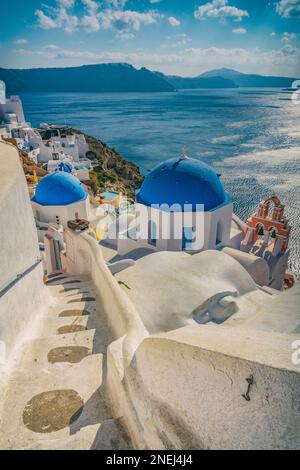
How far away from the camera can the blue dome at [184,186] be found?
12523 millimetres

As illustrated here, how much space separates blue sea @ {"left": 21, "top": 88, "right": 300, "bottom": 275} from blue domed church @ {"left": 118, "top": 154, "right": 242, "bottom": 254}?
17.3 m

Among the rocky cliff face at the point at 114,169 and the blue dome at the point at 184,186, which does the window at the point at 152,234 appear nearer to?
the blue dome at the point at 184,186

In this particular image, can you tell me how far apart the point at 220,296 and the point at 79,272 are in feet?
16.4

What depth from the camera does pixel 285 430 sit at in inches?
95.7

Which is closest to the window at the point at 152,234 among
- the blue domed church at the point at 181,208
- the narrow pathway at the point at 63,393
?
the blue domed church at the point at 181,208

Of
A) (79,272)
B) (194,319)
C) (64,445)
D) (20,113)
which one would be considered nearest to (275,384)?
(64,445)

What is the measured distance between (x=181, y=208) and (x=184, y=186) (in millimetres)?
867

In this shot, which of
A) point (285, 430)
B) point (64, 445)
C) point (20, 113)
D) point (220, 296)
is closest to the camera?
point (285, 430)

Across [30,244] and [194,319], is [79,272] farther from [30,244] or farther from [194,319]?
[194,319]

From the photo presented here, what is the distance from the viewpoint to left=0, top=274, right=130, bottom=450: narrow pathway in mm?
3693

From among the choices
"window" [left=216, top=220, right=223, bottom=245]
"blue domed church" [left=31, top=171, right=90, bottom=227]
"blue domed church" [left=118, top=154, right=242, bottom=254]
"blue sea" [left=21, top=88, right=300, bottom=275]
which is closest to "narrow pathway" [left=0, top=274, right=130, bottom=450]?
"blue domed church" [left=118, top=154, right=242, bottom=254]

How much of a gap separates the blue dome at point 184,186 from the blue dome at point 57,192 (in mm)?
4877

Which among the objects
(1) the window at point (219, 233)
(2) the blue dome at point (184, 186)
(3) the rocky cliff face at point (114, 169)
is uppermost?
(2) the blue dome at point (184, 186)

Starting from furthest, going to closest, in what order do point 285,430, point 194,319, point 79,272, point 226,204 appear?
point 226,204
point 79,272
point 194,319
point 285,430
